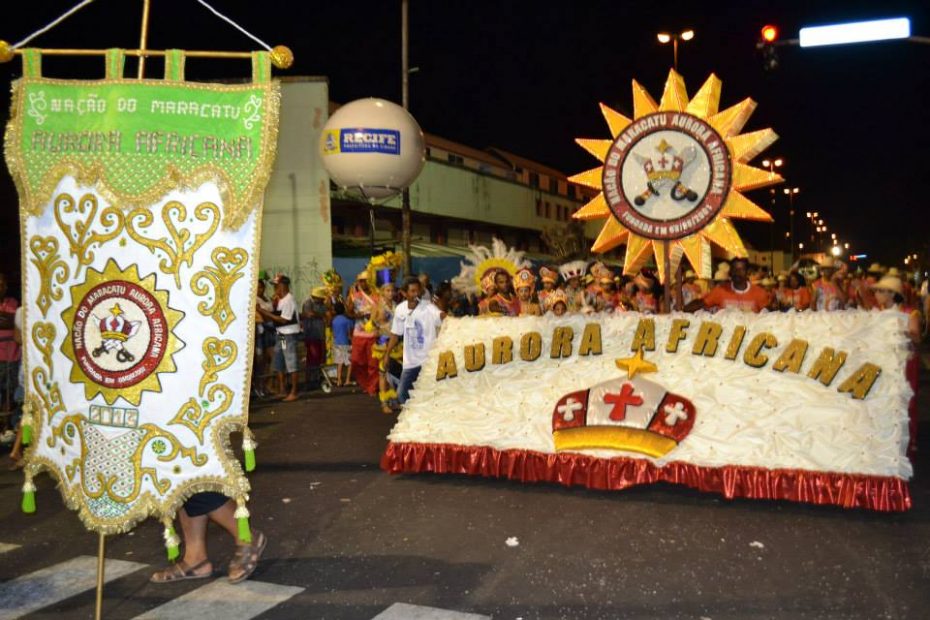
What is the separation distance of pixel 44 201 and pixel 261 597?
97.1 inches

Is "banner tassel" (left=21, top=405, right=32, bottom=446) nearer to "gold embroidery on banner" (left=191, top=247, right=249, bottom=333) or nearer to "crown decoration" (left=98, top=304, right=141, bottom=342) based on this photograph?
"crown decoration" (left=98, top=304, right=141, bottom=342)

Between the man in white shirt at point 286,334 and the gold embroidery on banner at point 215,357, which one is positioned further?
the man in white shirt at point 286,334

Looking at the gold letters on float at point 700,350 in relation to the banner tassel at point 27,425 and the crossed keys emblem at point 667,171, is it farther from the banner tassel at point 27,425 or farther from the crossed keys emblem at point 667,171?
the banner tassel at point 27,425

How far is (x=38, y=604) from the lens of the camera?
4.48 m

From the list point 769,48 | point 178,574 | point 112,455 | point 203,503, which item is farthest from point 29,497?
point 769,48

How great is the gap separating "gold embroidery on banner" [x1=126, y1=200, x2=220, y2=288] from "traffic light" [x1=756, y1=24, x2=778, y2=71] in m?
12.8

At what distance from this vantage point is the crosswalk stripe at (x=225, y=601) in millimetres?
4305

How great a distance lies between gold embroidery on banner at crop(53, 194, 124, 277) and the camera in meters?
3.94

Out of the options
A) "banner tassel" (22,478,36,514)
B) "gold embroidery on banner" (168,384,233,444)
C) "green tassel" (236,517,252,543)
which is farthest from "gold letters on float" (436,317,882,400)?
"banner tassel" (22,478,36,514)

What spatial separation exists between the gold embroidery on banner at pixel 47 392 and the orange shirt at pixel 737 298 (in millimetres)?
5862

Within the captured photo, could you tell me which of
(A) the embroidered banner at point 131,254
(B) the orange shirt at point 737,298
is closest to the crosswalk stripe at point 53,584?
(A) the embroidered banner at point 131,254

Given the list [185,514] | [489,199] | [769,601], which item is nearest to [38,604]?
[185,514]

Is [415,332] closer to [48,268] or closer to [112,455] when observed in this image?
[112,455]

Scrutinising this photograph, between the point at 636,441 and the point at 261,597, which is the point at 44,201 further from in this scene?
the point at 636,441
